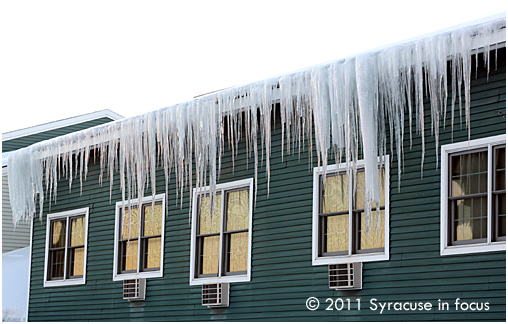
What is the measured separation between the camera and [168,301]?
11523 mm

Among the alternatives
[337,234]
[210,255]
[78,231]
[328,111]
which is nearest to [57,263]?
[78,231]

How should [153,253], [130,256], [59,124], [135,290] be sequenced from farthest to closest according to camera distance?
[59,124]
[130,256]
[153,253]
[135,290]

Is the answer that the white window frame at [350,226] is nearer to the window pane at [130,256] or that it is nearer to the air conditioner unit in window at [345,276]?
the air conditioner unit in window at [345,276]

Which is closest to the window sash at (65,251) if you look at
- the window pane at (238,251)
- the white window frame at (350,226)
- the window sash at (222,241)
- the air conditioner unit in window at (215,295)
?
the window sash at (222,241)

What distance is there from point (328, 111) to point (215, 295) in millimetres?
3453

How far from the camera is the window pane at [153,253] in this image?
39.4 feet

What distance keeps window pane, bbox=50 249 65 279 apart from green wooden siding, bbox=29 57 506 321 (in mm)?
381

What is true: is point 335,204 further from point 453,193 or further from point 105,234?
point 105,234

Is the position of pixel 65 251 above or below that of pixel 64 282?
above

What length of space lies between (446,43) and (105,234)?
23.9 feet

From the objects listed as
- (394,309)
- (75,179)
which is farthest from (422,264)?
(75,179)

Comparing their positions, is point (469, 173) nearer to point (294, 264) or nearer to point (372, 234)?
point (372, 234)

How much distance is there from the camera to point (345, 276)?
914 cm

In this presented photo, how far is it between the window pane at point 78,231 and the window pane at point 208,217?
3.23 metres
